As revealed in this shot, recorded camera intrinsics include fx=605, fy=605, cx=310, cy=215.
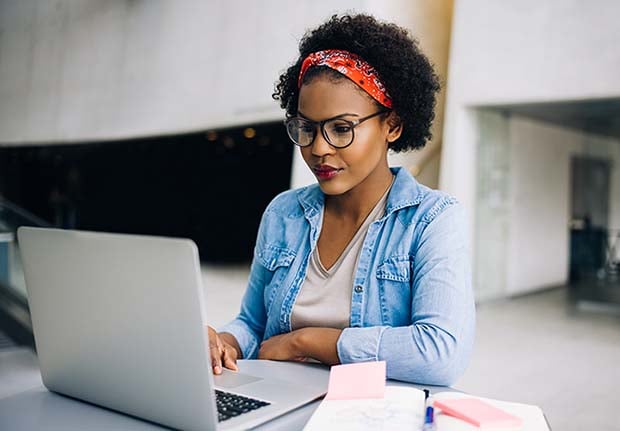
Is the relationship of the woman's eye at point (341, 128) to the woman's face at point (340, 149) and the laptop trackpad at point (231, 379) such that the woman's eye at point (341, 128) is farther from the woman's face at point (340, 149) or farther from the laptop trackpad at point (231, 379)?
the laptop trackpad at point (231, 379)

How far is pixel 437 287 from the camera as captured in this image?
116 centimetres

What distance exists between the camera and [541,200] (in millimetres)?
7887

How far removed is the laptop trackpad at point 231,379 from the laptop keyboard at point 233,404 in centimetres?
6

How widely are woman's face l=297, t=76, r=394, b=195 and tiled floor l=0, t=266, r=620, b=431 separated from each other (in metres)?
2.47

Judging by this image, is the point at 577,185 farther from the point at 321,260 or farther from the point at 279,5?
the point at 321,260

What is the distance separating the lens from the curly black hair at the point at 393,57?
1.36m

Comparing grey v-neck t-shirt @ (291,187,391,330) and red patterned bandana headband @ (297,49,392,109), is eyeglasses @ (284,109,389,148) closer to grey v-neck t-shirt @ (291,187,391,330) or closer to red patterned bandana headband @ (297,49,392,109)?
red patterned bandana headband @ (297,49,392,109)

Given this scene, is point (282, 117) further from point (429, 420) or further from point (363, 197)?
point (429, 420)

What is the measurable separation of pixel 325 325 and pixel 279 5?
4.63 meters

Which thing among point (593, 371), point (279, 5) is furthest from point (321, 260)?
point (279, 5)

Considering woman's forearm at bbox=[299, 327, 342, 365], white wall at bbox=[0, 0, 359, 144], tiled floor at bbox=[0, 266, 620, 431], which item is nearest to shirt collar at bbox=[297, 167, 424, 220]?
woman's forearm at bbox=[299, 327, 342, 365]

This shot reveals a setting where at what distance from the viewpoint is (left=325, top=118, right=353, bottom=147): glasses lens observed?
1268mm

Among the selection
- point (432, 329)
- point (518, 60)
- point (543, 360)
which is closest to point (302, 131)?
point (432, 329)

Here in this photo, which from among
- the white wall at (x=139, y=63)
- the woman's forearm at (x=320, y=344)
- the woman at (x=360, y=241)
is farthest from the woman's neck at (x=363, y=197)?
the white wall at (x=139, y=63)
